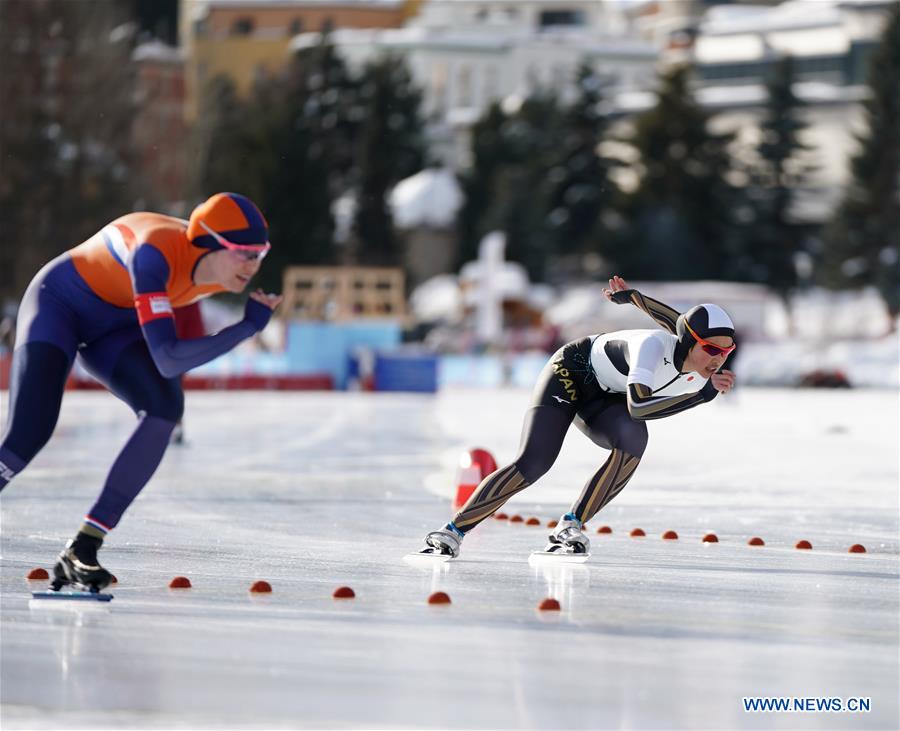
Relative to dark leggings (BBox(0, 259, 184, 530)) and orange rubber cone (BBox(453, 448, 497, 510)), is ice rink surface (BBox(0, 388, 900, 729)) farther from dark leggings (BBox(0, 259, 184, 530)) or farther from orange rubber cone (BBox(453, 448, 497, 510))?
dark leggings (BBox(0, 259, 184, 530))

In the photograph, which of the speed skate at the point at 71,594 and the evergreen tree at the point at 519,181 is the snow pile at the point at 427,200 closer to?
the evergreen tree at the point at 519,181

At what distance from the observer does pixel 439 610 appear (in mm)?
6031

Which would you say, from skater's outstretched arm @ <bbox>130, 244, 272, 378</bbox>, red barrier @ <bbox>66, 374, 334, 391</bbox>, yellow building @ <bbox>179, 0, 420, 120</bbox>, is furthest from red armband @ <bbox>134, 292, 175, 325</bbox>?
yellow building @ <bbox>179, 0, 420, 120</bbox>

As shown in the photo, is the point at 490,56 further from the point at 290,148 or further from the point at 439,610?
the point at 439,610

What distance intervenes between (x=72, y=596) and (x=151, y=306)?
100cm

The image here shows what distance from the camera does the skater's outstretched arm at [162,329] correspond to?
609cm

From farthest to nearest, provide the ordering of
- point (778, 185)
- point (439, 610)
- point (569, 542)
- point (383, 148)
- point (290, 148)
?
point (778, 185) < point (383, 148) < point (290, 148) < point (569, 542) < point (439, 610)

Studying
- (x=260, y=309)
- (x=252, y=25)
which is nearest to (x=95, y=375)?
(x=260, y=309)

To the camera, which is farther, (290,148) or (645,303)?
(290,148)

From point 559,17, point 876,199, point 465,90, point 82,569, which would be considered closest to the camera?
point 82,569

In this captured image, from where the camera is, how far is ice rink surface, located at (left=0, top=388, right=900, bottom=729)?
4.39 metres

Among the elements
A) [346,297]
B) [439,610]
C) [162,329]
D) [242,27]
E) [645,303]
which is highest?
[242,27]

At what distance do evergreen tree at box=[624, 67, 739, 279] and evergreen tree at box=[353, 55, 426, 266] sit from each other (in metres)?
8.92

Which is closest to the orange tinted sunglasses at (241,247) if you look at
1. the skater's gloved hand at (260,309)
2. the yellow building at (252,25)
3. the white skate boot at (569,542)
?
the skater's gloved hand at (260,309)
